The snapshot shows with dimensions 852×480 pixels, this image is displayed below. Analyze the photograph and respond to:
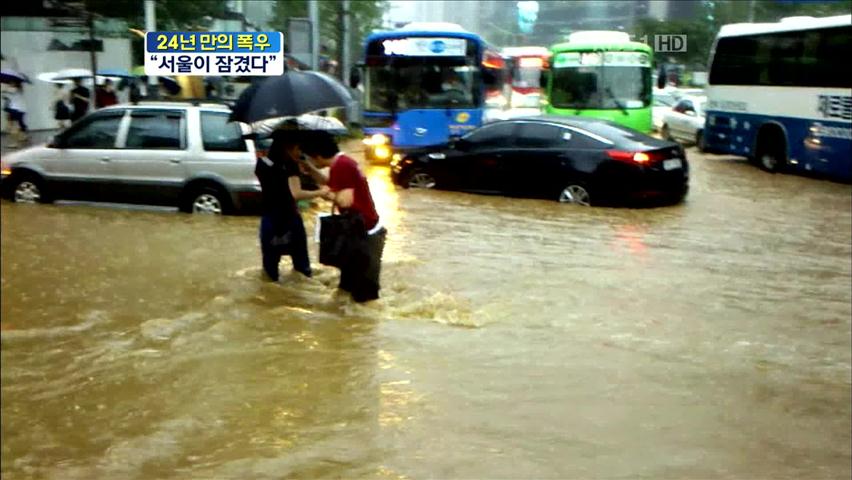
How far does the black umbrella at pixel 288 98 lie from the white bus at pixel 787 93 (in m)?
11.1

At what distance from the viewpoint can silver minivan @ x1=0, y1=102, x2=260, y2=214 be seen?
5949 mm

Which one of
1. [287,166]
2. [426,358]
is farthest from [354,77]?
[426,358]

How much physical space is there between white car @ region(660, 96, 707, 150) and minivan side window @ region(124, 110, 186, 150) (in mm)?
17393

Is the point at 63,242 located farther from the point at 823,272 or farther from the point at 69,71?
the point at 823,272

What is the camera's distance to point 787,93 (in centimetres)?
1886

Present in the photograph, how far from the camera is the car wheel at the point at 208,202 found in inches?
449

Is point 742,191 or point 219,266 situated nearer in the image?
point 219,266

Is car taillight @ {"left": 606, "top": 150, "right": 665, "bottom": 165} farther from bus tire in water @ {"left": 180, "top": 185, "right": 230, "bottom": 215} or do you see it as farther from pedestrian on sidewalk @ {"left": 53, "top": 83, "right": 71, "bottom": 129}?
pedestrian on sidewalk @ {"left": 53, "top": 83, "right": 71, "bottom": 129}

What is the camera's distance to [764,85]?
19.6 m

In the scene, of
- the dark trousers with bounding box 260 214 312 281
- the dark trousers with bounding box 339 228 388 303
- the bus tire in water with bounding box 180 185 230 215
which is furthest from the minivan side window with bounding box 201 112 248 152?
the dark trousers with bounding box 339 228 388 303

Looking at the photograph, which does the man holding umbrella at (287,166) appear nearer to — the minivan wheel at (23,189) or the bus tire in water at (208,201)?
the minivan wheel at (23,189)

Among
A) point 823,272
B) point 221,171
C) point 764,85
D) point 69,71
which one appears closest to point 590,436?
point 69,71

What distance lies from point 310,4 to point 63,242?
2.81 meters
